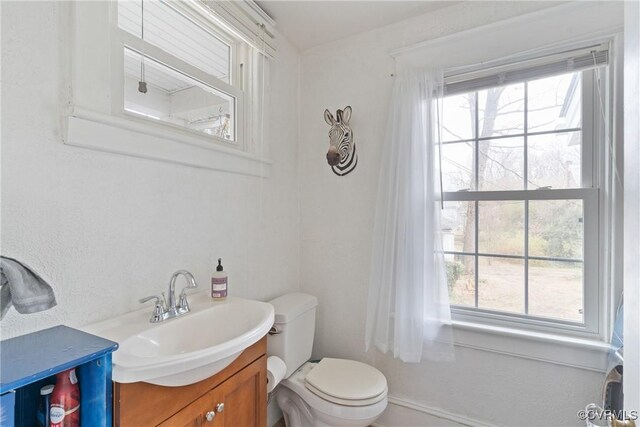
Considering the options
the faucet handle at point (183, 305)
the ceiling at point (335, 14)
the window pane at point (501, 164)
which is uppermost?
the ceiling at point (335, 14)

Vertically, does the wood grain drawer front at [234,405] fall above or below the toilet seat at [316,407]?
above

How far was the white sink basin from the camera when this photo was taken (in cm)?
76

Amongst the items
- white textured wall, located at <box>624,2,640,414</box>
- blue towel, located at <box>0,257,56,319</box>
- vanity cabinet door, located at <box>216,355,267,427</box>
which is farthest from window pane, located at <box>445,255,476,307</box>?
blue towel, located at <box>0,257,56,319</box>

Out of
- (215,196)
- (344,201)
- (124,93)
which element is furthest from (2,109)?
(344,201)

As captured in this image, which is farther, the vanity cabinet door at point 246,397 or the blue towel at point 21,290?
the vanity cabinet door at point 246,397

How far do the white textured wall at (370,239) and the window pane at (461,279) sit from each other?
0.27 m

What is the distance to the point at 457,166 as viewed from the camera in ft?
5.52

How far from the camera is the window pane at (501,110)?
60.7 inches

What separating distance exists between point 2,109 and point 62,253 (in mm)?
424

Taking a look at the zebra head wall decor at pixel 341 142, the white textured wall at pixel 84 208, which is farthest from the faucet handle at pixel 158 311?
the zebra head wall decor at pixel 341 142

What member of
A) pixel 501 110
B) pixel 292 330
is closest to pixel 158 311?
pixel 292 330

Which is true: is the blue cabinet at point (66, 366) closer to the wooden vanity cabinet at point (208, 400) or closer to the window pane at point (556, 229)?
the wooden vanity cabinet at point (208, 400)

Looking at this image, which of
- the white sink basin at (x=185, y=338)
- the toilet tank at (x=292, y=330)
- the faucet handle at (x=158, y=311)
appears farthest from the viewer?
the toilet tank at (x=292, y=330)

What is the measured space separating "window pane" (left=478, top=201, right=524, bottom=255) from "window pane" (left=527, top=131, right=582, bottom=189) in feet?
0.51
